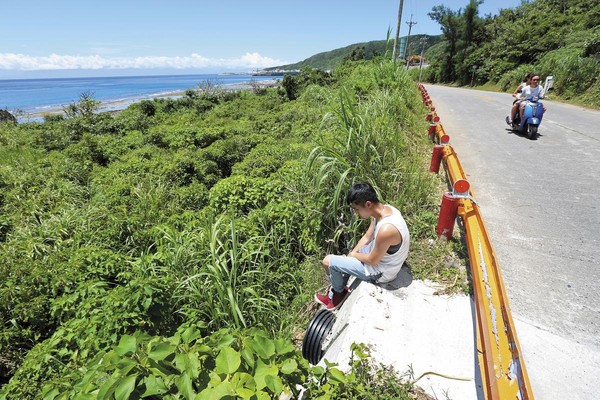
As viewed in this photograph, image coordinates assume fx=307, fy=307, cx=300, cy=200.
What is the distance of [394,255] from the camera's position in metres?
2.67

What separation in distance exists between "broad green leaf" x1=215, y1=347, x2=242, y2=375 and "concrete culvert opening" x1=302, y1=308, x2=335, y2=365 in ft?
4.42

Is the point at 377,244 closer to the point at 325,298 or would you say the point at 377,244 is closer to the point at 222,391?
the point at 325,298

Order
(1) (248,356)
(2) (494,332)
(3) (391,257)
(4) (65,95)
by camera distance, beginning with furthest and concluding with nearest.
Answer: (4) (65,95)
(3) (391,257)
(2) (494,332)
(1) (248,356)

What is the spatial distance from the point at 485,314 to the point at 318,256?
226 cm

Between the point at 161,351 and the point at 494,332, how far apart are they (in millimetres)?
1767

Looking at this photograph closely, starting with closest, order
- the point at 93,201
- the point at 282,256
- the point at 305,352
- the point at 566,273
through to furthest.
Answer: the point at 305,352 → the point at 566,273 → the point at 282,256 → the point at 93,201

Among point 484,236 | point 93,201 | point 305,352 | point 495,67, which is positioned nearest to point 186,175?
point 93,201

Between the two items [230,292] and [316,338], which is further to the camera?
[230,292]

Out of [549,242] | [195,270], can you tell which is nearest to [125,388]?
[195,270]

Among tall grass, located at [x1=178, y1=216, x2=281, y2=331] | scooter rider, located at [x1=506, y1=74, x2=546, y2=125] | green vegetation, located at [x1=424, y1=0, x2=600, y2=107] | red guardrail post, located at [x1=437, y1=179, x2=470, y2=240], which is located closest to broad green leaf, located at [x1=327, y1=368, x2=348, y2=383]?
tall grass, located at [x1=178, y1=216, x2=281, y2=331]

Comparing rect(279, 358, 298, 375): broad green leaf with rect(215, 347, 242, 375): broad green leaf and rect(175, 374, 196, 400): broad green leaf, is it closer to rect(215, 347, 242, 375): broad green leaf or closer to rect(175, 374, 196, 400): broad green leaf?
rect(215, 347, 242, 375): broad green leaf

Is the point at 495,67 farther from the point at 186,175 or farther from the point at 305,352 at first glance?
the point at 305,352

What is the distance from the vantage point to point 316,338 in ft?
8.44

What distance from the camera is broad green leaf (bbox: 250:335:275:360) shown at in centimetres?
144
